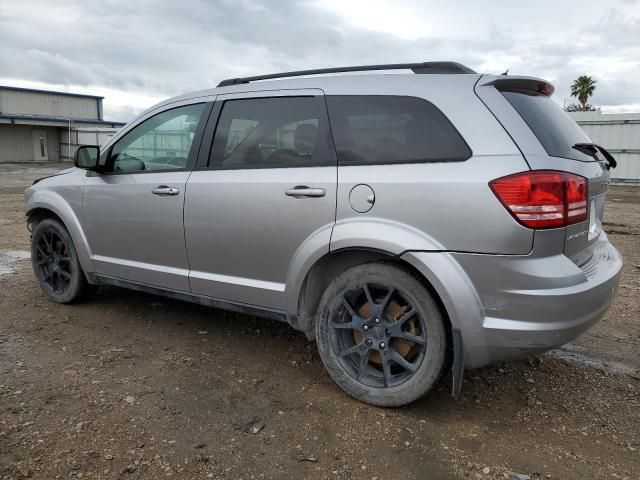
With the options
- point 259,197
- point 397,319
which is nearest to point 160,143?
point 259,197

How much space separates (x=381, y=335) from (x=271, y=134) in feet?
4.76

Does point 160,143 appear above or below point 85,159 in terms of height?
above

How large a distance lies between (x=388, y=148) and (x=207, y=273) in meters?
1.52

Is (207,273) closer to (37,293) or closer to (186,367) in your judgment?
(186,367)

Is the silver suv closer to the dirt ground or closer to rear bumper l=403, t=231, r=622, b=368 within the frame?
rear bumper l=403, t=231, r=622, b=368

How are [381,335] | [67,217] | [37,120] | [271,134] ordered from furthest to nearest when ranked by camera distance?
[37,120], [67,217], [271,134], [381,335]

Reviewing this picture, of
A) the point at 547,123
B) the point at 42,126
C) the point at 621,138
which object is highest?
the point at 42,126

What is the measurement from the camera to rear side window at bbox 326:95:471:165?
2.74 meters

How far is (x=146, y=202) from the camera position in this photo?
382cm

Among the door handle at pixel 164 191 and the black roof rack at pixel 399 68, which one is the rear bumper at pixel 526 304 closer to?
the black roof rack at pixel 399 68

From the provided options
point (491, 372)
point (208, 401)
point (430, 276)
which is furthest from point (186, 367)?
point (491, 372)

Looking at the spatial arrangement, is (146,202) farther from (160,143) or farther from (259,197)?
(259,197)


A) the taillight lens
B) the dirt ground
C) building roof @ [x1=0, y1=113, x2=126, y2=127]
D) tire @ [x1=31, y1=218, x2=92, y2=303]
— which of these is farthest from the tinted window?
building roof @ [x1=0, y1=113, x2=126, y2=127]

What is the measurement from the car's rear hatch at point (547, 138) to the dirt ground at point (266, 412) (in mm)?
976
